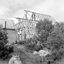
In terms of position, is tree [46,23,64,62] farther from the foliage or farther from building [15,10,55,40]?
building [15,10,55,40]

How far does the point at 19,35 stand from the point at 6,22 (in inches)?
172

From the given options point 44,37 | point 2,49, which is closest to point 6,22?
point 44,37

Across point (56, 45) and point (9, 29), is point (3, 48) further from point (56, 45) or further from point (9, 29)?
point (9, 29)

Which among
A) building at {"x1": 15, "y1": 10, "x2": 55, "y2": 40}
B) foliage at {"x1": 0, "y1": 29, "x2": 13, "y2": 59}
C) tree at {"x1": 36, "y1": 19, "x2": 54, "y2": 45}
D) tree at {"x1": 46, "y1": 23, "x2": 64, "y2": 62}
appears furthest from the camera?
building at {"x1": 15, "y1": 10, "x2": 55, "y2": 40}

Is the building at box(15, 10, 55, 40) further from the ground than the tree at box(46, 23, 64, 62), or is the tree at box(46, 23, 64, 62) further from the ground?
the building at box(15, 10, 55, 40)

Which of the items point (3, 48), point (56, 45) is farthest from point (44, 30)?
point (3, 48)

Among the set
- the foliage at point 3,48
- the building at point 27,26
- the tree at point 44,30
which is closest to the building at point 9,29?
the building at point 27,26

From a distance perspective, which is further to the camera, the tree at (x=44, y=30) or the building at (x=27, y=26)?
the building at (x=27, y=26)

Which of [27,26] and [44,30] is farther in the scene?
[27,26]

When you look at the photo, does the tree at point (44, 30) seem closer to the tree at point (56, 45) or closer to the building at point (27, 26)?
the building at point (27, 26)

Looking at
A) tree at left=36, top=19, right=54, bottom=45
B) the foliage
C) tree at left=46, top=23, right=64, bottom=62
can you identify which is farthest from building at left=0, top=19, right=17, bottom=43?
tree at left=46, top=23, right=64, bottom=62

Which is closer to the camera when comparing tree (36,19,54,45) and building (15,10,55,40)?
tree (36,19,54,45)

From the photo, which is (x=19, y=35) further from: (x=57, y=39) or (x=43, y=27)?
(x=57, y=39)

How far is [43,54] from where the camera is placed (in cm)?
1306
